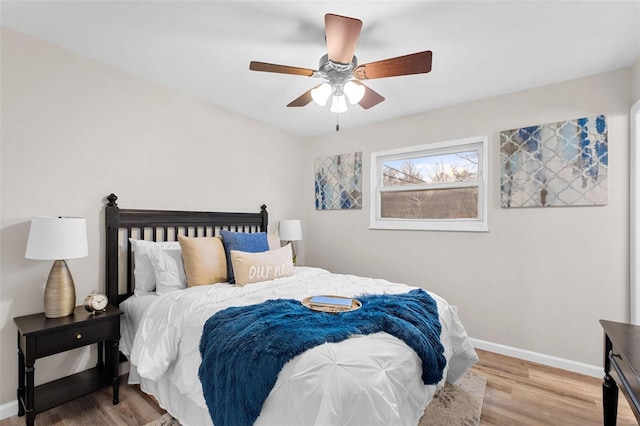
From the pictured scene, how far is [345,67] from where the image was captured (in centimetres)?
201

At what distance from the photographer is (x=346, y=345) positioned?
4.65 feet

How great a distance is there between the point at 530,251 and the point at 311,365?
259 centimetres

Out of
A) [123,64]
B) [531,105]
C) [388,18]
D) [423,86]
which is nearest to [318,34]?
[388,18]

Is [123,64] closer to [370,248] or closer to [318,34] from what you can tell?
[318,34]

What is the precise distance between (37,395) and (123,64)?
2.47 meters

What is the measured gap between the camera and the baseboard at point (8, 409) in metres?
1.99

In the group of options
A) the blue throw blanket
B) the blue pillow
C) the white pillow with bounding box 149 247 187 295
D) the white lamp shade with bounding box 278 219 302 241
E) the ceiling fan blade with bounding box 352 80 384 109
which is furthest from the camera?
the white lamp shade with bounding box 278 219 302 241

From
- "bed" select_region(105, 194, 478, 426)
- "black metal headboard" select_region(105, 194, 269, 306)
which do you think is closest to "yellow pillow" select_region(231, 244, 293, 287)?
"bed" select_region(105, 194, 478, 426)

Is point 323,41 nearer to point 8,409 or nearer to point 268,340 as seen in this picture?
point 268,340

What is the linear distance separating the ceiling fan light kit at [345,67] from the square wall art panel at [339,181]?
5.67 feet

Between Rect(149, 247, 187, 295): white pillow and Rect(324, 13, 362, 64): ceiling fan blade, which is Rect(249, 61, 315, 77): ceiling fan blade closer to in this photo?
Rect(324, 13, 362, 64): ceiling fan blade

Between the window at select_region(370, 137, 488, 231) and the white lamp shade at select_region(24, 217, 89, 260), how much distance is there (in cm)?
297

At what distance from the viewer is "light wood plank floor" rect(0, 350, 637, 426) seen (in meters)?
2.01

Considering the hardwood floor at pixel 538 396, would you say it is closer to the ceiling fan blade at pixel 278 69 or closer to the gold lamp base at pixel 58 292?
the ceiling fan blade at pixel 278 69
